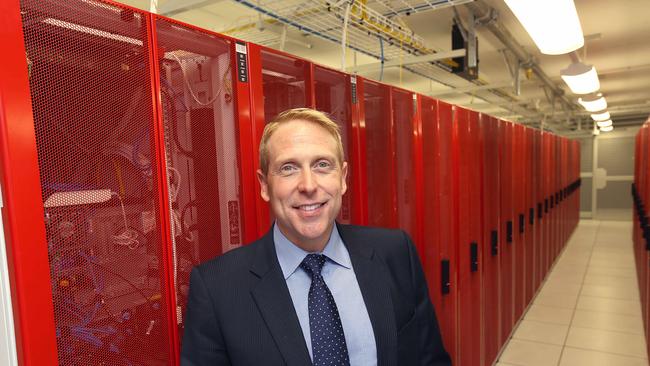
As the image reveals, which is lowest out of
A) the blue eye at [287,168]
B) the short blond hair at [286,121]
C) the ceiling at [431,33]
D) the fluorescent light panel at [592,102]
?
the blue eye at [287,168]

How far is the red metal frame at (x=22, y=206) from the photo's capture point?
2.10 ft

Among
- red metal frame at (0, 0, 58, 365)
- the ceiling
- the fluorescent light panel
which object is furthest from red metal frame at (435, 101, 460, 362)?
the fluorescent light panel

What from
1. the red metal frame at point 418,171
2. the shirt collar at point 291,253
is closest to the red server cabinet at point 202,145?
the shirt collar at point 291,253

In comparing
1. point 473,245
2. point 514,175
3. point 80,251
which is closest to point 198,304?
point 80,251

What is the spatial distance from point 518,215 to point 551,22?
8.15ft

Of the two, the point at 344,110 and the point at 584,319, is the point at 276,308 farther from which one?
the point at 584,319

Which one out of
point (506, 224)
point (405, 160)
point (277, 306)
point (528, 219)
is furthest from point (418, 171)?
point (528, 219)

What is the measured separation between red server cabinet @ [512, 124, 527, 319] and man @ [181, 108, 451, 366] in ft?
9.94

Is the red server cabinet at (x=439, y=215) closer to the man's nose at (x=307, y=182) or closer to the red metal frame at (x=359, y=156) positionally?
the red metal frame at (x=359, y=156)

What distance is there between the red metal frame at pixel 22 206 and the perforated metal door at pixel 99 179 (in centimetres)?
3

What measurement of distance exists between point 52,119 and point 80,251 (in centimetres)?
26

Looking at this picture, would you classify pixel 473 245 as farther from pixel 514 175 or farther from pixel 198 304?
pixel 198 304

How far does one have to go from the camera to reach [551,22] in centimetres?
181

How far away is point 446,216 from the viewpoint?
7.52 feet
